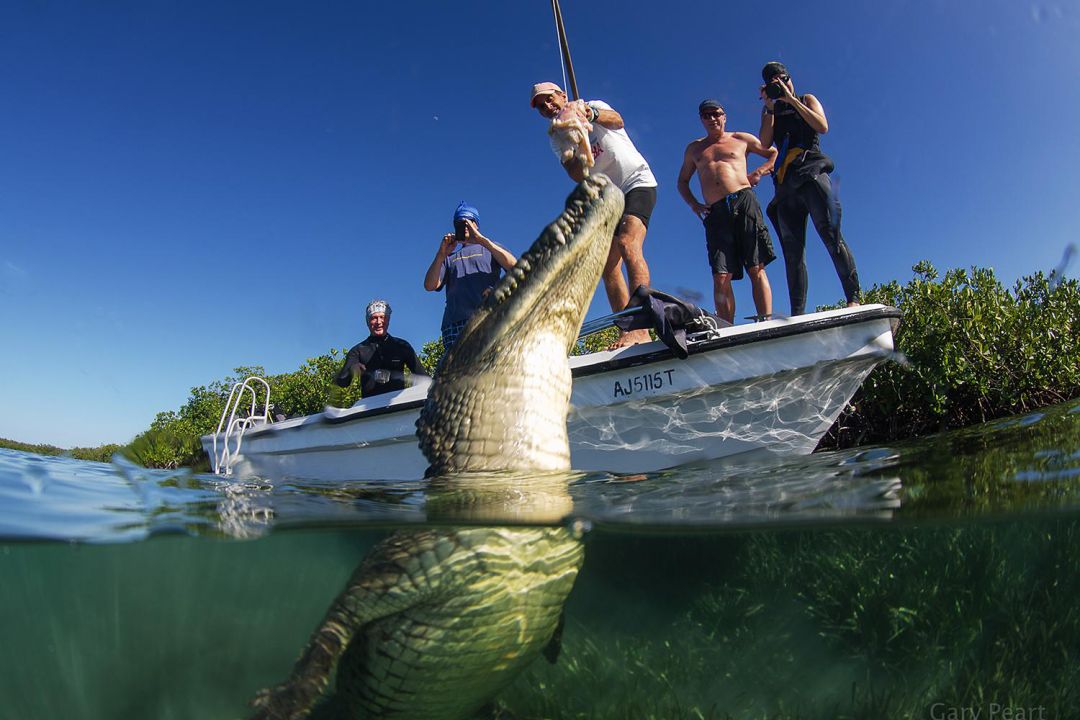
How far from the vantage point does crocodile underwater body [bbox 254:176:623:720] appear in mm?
2281

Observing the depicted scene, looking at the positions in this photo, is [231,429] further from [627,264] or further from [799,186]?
[799,186]

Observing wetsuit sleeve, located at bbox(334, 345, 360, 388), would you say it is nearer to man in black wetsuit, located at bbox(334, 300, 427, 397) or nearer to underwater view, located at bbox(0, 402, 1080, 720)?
man in black wetsuit, located at bbox(334, 300, 427, 397)

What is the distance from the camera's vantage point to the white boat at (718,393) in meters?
4.30

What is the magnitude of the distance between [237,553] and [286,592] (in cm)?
38

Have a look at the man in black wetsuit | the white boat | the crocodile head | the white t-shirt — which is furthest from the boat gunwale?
the man in black wetsuit

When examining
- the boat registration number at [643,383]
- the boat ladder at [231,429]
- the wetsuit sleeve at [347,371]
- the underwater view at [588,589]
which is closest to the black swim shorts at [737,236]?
the boat registration number at [643,383]

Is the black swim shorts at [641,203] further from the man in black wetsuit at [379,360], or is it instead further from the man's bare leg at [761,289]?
the man in black wetsuit at [379,360]

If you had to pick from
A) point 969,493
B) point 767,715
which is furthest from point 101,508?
point 969,493

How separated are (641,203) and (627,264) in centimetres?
48

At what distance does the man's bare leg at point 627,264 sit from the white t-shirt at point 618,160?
272 mm

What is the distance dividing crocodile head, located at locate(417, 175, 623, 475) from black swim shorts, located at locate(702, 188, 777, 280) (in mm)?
2700

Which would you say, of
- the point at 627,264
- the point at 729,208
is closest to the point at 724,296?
the point at 729,208

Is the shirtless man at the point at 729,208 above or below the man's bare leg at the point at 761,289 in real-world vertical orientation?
above

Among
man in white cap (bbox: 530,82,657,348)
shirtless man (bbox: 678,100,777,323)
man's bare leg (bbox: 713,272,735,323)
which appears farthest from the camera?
man's bare leg (bbox: 713,272,735,323)
